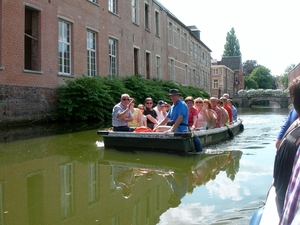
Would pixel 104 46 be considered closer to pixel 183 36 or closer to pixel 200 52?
pixel 183 36

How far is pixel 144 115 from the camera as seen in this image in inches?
443

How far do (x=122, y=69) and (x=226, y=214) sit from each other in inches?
735

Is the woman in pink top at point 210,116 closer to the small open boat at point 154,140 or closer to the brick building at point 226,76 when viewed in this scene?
the small open boat at point 154,140

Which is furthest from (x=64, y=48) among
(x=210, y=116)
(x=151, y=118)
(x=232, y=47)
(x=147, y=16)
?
(x=232, y=47)

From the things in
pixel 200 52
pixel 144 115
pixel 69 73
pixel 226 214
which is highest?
pixel 200 52

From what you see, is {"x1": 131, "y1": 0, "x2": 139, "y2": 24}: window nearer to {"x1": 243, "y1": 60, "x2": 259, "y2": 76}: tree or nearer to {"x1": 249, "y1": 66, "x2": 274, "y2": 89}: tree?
{"x1": 249, "y1": 66, "x2": 274, "y2": 89}: tree

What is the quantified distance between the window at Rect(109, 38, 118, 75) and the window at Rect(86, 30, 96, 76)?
73.5 inches

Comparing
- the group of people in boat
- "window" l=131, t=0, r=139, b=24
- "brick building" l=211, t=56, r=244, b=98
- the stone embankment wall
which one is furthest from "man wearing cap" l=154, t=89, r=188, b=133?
"brick building" l=211, t=56, r=244, b=98

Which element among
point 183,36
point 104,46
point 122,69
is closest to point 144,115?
point 104,46

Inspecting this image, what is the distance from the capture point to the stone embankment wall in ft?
→ 42.3

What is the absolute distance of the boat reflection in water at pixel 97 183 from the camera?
4.18 metres

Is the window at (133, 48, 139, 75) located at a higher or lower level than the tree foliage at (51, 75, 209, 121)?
higher

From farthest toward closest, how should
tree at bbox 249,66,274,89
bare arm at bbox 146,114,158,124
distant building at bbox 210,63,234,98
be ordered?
tree at bbox 249,66,274,89, distant building at bbox 210,63,234,98, bare arm at bbox 146,114,158,124

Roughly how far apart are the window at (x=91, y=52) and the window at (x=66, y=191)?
1256cm
